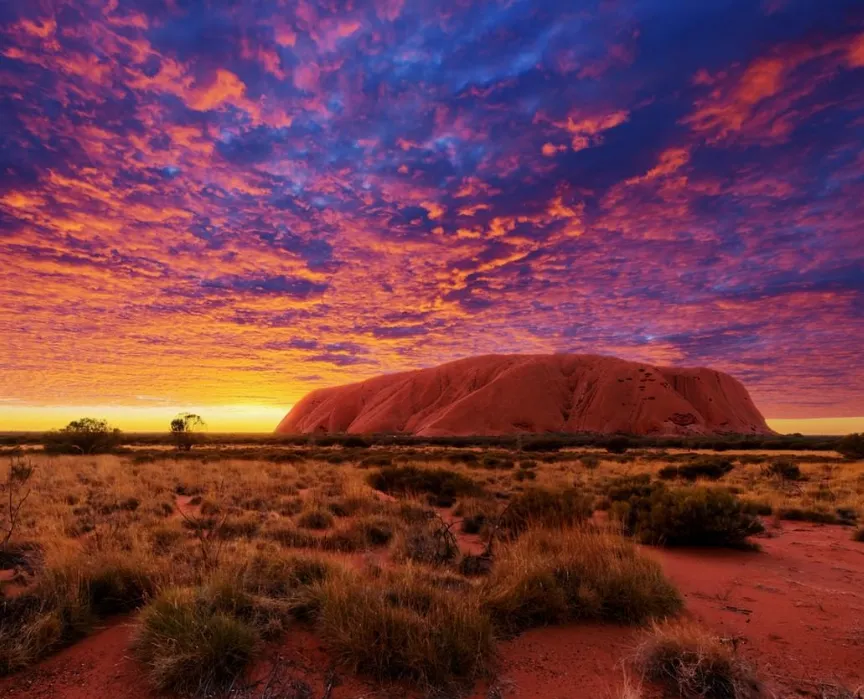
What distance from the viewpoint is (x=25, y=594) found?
4.98m

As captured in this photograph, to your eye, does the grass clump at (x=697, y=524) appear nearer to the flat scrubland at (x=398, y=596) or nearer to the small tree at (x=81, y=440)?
the flat scrubland at (x=398, y=596)

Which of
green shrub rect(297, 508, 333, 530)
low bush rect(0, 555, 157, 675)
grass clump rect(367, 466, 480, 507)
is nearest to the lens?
low bush rect(0, 555, 157, 675)

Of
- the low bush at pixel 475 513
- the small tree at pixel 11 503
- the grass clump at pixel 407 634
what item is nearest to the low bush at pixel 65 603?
the small tree at pixel 11 503

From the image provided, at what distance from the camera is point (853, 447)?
3278 cm

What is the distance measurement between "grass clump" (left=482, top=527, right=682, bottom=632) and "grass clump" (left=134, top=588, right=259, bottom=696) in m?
2.35

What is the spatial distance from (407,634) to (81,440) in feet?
133

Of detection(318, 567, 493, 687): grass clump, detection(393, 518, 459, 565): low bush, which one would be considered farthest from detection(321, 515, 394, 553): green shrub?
detection(318, 567, 493, 687): grass clump

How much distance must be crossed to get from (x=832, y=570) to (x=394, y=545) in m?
6.89

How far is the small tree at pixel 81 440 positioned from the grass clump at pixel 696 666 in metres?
37.8

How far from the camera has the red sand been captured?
3928 millimetres

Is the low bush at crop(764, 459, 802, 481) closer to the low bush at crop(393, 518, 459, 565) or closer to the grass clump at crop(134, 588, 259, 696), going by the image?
the low bush at crop(393, 518, 459, 565)

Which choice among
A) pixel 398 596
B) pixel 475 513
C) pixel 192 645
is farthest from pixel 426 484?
pixel 192 645

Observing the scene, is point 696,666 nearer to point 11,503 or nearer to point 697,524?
point 697,524

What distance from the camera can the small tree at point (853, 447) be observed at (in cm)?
3206
